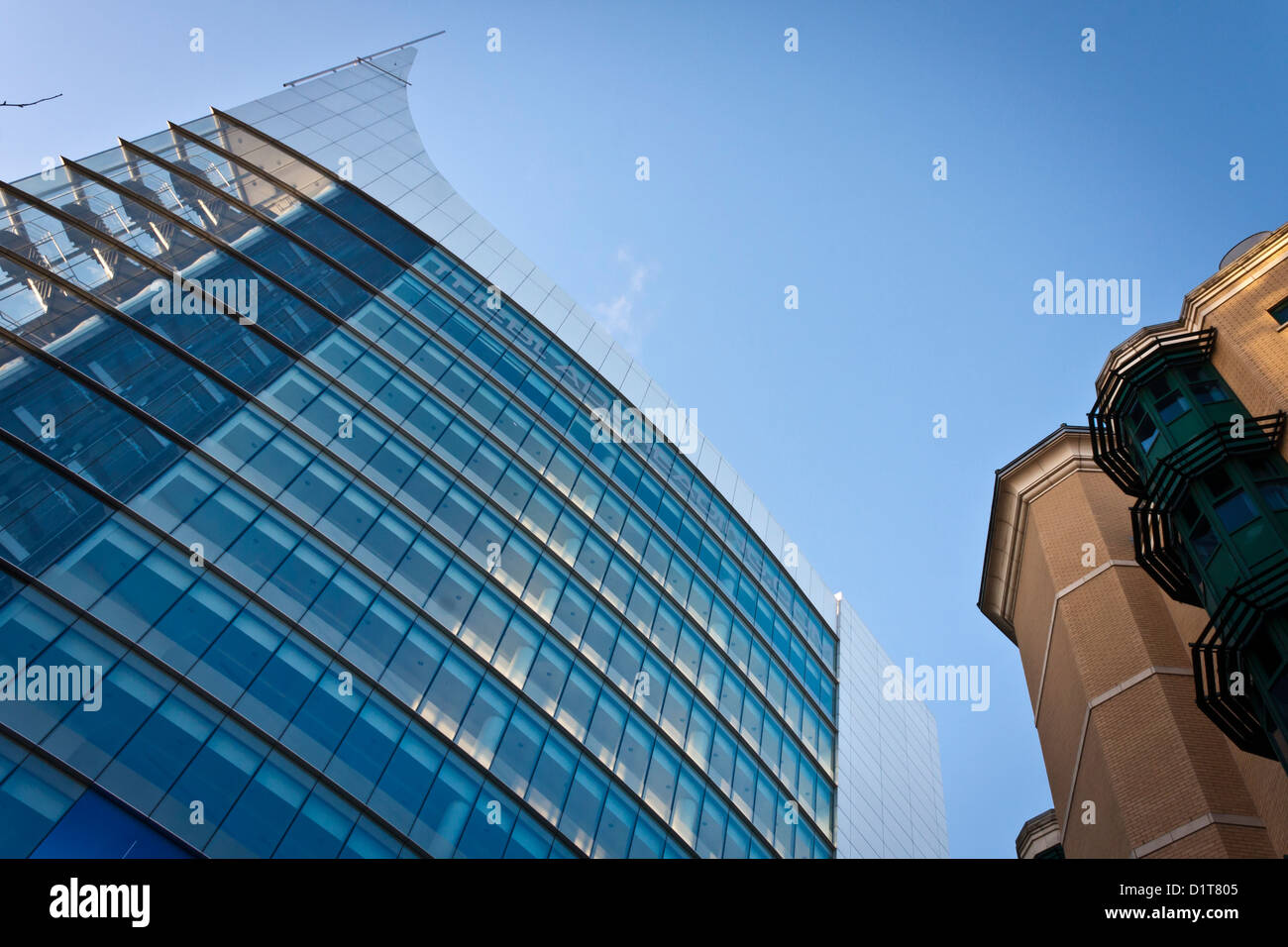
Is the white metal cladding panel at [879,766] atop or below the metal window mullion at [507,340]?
below

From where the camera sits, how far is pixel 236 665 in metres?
16.5

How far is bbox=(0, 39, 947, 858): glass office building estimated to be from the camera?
50.6 ft

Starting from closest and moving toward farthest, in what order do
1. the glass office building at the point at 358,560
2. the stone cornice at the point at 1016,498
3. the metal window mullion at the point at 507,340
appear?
the glass office building at the point at 358,560 < the stone cornice at the point at 1016,498 < the metal window mullion at the point at 507,340

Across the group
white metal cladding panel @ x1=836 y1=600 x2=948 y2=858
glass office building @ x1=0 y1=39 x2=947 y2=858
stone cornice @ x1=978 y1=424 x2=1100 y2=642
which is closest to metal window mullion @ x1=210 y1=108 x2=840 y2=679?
glass office building @ x1=0 y1=39 x2=947 y2=858

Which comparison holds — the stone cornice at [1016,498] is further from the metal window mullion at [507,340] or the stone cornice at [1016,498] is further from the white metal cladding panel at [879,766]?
the metal window mullion at [507,340]

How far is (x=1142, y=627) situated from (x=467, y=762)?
1705 cm

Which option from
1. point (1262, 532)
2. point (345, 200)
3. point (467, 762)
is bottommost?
point (467, 762)

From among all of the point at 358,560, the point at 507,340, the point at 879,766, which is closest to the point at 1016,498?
the point at 879,766

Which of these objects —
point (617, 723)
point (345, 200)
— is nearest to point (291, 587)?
point (617, 723)

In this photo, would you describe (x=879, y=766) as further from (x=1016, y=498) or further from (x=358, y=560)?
(x=358, y=560)

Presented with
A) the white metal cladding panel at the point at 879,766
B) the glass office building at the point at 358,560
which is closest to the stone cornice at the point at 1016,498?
the white metal cladding panel at the point at 879,766

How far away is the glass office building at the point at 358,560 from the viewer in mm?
15422

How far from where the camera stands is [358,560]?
65.7 ft
